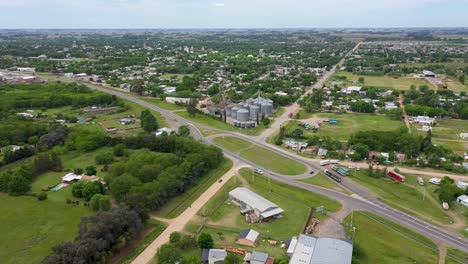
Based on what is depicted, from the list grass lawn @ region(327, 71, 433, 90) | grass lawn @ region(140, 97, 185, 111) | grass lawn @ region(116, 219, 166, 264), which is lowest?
grass lawn @ region(116, 219, 166, 264)

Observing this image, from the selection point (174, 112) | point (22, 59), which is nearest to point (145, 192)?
point (174, 112)

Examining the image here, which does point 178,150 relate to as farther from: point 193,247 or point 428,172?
point 428,172

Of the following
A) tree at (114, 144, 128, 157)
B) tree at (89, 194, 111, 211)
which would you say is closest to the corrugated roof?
tree at (89, 194, 111, 211)

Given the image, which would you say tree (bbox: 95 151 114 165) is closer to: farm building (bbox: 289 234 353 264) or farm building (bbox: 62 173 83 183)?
farm building (bbox: 62 173 83 183)

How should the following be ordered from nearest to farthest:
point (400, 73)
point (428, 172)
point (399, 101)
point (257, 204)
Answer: point (257, 204) → point (428, 172) → point (399, 101) → point (400, 73)

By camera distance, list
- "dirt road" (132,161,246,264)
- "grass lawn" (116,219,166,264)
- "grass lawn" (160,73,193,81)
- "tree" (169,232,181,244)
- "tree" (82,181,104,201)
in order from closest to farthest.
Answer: "grass lawn" (116,219,166,264) < "dirt road" (132,161,246,264) < "tree" (169,232,181,244) < "tree" (82,181,104,201) < "grass lawn" (160,73,193,81)

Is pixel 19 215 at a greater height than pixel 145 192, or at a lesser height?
lesser

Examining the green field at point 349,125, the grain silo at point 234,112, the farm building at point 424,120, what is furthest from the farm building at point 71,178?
the farm building at point 424,120

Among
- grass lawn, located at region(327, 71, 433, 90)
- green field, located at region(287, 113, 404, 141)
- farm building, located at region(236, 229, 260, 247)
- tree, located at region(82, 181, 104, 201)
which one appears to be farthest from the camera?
grass lawn, located at region(327, 71, 433, 90)
